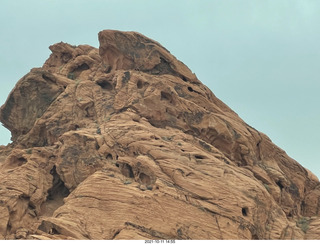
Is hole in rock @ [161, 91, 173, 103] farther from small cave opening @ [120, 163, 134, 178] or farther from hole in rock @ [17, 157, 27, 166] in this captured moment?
hole in rock @ [17, 157, 27, 166]

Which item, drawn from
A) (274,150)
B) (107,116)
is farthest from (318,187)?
(107,116)

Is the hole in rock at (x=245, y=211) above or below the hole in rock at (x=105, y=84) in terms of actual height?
below

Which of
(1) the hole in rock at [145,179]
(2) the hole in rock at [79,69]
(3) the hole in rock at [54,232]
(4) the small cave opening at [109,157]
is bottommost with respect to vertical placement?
(3) the hole in rock at [54,232]

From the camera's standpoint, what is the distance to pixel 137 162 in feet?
120

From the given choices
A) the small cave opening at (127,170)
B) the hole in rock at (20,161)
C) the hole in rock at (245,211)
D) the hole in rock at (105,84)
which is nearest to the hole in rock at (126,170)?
the small cave opening at (127,170)

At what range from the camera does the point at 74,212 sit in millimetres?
33062

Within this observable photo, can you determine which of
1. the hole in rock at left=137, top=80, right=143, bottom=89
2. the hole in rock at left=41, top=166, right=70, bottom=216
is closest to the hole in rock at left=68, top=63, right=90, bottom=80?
the hole in rock at left=137, top=80, right=143, bottom=89

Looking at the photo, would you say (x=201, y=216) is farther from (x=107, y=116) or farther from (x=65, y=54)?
(x=65, y=54)

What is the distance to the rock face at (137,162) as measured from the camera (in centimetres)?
3300

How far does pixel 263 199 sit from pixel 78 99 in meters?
21.3

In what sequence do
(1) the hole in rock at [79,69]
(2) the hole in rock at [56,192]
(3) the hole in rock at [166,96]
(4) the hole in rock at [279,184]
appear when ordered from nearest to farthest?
(2) the hole in rock at [56,192], (3) the hole in rock at [166,96], (4) the hole in rock at [279,184], (1) the hole in rock at [79,69]

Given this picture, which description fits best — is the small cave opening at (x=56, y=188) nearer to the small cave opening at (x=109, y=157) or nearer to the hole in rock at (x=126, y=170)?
the small cave opening at (x=109, y=157)

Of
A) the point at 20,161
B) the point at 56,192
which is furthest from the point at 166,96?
the point at 20,161

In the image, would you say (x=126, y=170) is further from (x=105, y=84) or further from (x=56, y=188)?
(x=105, y=84)
